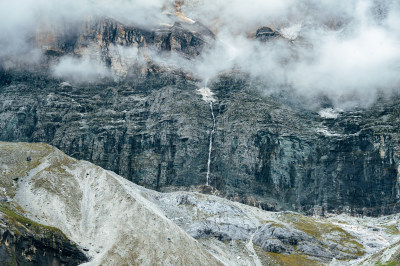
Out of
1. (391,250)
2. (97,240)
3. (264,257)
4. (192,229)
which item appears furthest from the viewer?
(192,229)

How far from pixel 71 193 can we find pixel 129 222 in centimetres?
3229

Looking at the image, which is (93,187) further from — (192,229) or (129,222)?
(192,229)

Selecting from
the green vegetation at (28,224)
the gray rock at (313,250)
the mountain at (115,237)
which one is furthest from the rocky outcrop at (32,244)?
the gray rock at (313,250)

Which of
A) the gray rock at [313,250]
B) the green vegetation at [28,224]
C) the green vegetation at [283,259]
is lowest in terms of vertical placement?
the green vegetation at [283,259]

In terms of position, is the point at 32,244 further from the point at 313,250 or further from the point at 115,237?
the point at 313,250

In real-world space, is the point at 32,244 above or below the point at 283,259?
above

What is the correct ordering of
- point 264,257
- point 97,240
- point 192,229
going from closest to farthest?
point 97,240 → point 264,257 → point 192,229

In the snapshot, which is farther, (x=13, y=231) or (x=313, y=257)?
(x=313, y=257)

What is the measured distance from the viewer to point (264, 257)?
18388cm

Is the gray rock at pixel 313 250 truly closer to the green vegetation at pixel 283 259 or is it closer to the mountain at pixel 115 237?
the mountain at pixel 115 237

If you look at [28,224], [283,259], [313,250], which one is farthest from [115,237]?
[313,250]

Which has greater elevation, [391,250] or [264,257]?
[391,250]

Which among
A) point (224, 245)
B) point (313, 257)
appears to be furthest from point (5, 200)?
point (313, 257)

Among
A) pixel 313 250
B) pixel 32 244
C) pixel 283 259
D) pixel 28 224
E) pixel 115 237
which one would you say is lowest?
pixel 283 259
